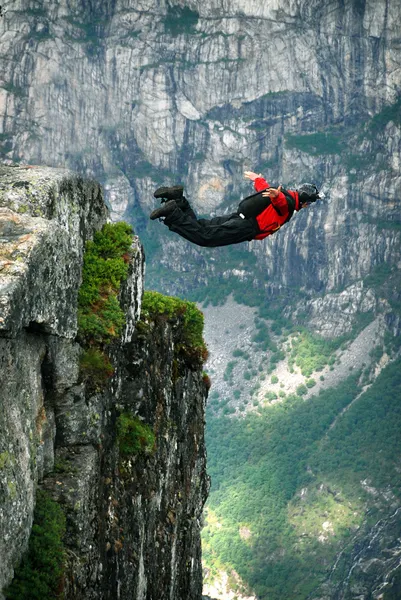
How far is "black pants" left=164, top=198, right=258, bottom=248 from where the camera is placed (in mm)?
18531

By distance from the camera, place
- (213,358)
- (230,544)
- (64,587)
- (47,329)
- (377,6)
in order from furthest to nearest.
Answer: (377,6) → (213,358) → (230,544) → (47,329) → (64,587)

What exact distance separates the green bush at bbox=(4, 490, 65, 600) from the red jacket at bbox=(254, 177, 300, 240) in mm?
6650

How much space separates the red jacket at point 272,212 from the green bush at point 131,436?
4573 millimetres

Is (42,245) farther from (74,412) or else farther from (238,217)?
(238,217)

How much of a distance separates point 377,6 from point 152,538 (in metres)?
191

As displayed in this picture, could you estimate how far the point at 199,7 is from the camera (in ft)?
646

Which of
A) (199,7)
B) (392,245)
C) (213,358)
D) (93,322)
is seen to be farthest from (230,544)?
(93,322)

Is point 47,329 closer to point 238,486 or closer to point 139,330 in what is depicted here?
point 139,330

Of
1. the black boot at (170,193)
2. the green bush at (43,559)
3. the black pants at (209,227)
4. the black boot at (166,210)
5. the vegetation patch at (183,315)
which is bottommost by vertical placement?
the green bush at (43,559)

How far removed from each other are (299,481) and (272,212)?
13885cm

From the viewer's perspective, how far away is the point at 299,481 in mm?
153375

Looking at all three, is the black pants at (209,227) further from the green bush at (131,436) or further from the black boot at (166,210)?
the green bush at (131,436)

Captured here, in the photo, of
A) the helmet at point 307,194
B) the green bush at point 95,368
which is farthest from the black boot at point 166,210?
the green bush at point 95,368

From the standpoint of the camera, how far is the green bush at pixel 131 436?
63.7 feet
